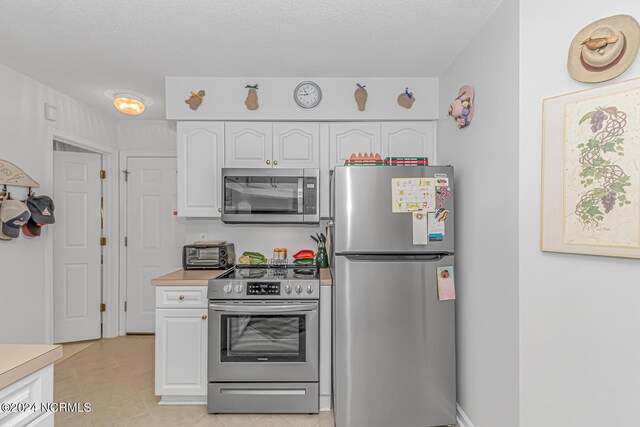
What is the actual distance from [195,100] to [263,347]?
74.7 inches

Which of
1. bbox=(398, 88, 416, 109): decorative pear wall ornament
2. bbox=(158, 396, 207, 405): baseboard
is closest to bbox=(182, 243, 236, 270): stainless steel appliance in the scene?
bbox=(158, 396, 207, 405): baseboard

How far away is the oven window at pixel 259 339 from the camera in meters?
2.29

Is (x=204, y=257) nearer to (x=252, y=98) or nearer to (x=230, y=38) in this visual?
(x=252, y=98)

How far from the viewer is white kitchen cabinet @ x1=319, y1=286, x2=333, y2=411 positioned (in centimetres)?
235

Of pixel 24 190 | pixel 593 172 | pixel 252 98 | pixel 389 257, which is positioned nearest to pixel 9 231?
pixel 24 190

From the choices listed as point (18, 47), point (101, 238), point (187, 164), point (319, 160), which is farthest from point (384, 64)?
point (101, 238)

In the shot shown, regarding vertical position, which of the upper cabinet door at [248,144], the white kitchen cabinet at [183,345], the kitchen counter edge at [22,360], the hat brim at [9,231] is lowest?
the white kitchen cabinet at [183,345]

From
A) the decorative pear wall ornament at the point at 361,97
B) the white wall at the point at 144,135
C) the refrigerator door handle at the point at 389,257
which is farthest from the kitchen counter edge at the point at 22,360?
the white wall at the point at 144,135

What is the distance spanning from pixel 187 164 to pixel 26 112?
128 cm

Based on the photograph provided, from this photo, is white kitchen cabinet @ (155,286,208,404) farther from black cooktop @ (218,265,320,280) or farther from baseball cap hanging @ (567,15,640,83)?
baseball cap hanging @ (567,15,640,83)

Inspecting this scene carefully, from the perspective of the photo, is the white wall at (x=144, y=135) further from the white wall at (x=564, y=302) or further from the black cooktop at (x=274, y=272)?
the white wall at (x=564, y=302)

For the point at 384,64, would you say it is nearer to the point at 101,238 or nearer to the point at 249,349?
the point at 249,349

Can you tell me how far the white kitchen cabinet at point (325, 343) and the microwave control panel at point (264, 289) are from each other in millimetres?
301

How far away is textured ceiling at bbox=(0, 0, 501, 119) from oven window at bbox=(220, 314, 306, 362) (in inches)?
69.0
